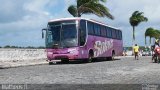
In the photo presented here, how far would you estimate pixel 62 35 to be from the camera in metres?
32.2

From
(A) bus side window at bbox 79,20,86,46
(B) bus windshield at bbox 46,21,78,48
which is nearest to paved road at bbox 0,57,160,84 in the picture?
(B) bus windshield at bbox 46,21,78,48

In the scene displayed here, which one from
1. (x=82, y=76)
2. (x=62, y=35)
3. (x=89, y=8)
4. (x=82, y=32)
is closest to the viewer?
(x=82, y=76)

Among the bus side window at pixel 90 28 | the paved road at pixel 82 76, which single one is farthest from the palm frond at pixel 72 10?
the paved road at pixel 82 76

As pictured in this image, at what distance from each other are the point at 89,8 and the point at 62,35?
1456 centimetres

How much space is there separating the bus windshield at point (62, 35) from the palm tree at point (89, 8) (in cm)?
1335

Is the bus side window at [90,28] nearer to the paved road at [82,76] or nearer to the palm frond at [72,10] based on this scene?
the palm frond at [72,10]

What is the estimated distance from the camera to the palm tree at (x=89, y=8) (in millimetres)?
46344

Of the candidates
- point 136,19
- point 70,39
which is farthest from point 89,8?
point 136,19

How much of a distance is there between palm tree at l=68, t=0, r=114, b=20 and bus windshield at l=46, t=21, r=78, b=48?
13346mm

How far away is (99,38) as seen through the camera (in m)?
37.6

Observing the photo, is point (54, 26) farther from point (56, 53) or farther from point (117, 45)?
point (117, 45)

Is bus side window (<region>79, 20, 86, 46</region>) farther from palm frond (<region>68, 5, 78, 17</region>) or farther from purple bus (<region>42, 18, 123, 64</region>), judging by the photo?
palm frond (<region>68, 5, 78, 17</region>)

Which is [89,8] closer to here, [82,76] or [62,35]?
[62,35]

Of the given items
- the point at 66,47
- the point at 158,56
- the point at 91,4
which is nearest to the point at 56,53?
the point at 66,47
